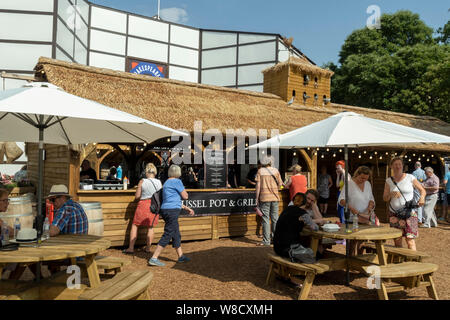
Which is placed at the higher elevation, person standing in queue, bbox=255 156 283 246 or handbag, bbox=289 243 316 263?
person standing in queue, bbox=255 156 283 246

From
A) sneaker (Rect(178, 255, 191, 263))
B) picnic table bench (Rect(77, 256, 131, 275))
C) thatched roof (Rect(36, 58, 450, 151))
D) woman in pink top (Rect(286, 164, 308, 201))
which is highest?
thatched roof (Rect(36, 58, 450, 151))

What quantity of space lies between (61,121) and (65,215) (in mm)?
1283

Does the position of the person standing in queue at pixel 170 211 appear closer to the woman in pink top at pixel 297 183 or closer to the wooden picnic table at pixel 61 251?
the wooden picnic table at pixel 61 251

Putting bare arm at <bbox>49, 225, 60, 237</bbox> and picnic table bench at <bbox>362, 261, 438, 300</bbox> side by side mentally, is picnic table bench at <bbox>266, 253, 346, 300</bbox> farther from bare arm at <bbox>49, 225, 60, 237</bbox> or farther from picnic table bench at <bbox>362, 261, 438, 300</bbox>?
bare arm at <bbox>49, 225, 60, 237</bbox>

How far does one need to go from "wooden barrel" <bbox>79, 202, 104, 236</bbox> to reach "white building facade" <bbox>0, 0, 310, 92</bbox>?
11.3 metres

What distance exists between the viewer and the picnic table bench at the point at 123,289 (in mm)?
2797

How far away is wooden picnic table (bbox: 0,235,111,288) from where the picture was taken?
2.84 m

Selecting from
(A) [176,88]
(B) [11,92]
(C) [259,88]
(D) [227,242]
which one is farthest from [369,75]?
(B) [11,92]

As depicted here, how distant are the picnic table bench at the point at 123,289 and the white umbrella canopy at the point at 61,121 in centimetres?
84

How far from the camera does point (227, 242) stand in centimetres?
743

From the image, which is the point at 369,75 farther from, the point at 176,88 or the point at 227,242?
the point at 227,242

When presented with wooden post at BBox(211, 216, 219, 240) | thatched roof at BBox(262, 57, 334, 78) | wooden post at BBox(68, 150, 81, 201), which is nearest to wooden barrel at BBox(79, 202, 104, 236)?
wooden post at BBox(68, 150, 81, 201)

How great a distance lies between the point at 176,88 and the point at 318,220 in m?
7.21

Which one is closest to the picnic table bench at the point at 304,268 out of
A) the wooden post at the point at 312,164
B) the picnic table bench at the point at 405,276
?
the picnic table bench at the point at 405,276
